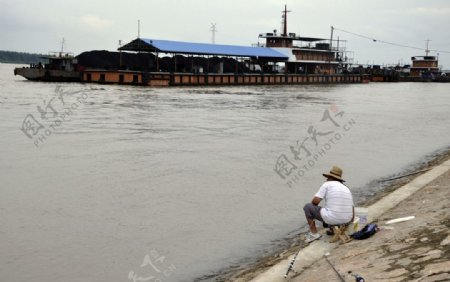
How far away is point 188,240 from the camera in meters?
9.94

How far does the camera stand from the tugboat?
65.0 m

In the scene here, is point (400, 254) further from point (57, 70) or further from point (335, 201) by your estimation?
point (57, 70)

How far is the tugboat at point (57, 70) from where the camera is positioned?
65.0 metres

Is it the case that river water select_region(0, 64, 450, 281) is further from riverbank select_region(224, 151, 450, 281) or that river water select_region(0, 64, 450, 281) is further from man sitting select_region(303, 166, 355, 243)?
man sitting select_region(303, 166, 355, 243)

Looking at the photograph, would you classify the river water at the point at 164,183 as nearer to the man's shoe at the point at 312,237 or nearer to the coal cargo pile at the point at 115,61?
the man's shoe at the point at 312,237

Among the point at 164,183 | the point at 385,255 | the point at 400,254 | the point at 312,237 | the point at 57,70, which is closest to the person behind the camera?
the point at 400,254

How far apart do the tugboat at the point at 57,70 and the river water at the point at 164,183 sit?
33873mm

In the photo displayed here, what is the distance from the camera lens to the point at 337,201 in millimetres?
8195

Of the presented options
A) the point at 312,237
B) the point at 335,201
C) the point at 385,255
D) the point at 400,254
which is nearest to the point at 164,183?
the point at 312,237

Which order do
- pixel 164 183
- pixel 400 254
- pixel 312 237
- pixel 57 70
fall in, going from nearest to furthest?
pixel 400 254 → pixel 312 237 → pixel 164 183 → pixel 57 70

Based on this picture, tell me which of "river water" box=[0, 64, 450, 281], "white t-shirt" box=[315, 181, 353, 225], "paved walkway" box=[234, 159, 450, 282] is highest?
"white t-shirt" box=[315, 181, 353, 225]

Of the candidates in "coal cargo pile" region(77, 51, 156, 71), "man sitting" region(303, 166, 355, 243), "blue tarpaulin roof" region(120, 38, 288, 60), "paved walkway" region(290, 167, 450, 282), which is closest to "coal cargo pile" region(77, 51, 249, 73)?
"coal cargo pile" region(77, 51, 156, 71)

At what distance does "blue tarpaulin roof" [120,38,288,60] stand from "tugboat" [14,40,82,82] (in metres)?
6.98

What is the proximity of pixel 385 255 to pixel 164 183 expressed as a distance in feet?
27.9
